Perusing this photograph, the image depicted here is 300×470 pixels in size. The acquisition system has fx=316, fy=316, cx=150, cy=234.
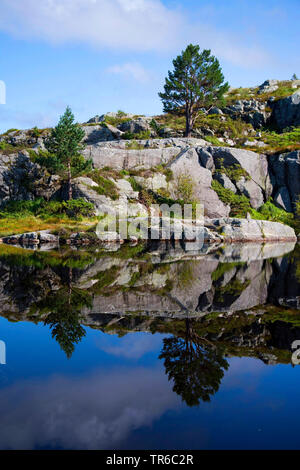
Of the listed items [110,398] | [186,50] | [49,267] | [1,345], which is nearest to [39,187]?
[49,267]

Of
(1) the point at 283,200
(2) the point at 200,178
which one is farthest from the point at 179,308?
(1) the point at 283,200

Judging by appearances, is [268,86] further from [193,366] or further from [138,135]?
[193,366]

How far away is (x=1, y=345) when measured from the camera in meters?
4.61

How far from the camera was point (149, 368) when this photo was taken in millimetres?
3900

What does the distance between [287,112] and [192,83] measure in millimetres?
17538

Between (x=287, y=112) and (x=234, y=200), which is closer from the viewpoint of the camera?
(x=234, y=200)

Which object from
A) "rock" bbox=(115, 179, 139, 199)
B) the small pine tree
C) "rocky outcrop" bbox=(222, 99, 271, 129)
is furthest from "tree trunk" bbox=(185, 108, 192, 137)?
the small pine tree

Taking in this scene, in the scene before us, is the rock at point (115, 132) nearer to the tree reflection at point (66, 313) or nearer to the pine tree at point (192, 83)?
the pine tree at point (192, 83)

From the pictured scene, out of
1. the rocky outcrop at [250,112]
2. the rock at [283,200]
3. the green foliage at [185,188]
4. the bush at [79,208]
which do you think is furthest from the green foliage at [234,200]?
the rocky outcrop at [250,112]

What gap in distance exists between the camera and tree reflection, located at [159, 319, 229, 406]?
10.8ft

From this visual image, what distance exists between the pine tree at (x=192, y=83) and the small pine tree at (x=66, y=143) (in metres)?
15.8

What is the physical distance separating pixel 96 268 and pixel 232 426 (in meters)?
8.91

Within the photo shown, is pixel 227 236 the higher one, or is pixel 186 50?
pixel 186 50

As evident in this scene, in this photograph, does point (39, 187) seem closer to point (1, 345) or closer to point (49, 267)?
point (49, 267)
